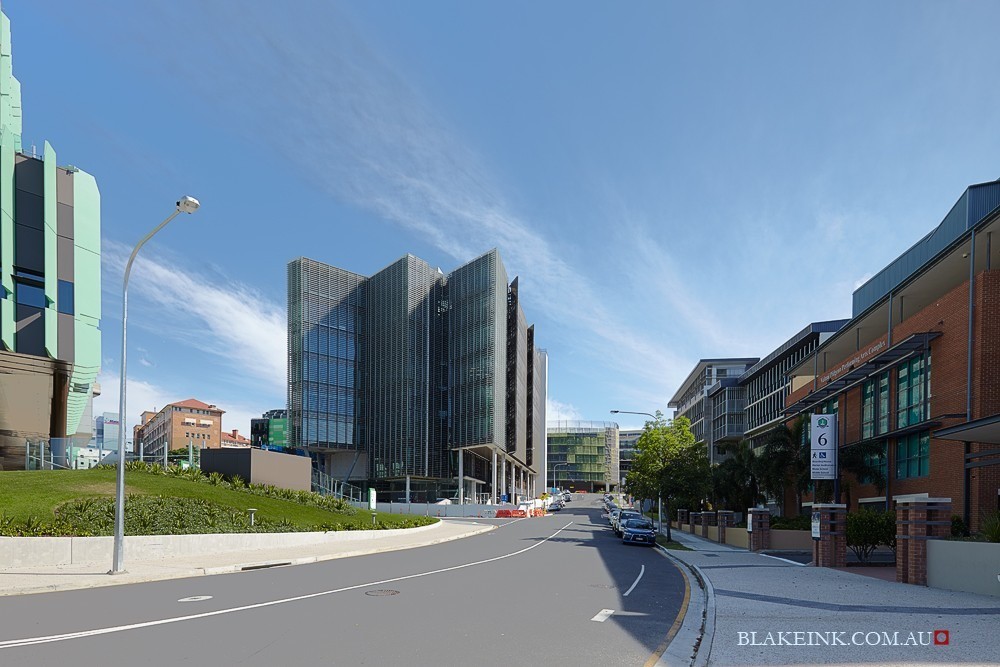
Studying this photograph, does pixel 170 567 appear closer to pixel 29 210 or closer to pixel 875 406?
pixel 29 210

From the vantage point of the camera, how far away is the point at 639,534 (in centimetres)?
3259

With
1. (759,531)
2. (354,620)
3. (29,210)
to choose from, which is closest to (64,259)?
(29,210)

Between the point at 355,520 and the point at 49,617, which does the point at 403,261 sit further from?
the point at 49,617

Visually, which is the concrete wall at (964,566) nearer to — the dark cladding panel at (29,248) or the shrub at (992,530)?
the shrub at (992,530)

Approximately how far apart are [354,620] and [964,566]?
13.1 meters

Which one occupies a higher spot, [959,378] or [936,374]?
[936,374]

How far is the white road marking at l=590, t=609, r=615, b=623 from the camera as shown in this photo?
37.4 ft

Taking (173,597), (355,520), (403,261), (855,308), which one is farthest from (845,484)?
(403,261)

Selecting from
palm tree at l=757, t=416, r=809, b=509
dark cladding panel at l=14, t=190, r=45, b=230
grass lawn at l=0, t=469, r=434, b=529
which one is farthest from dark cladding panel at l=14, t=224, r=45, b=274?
palm tree at l=757, t=416, r=809, b=509

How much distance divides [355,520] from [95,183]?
23176 millimetres

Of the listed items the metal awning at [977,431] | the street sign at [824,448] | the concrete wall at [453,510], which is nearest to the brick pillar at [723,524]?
the street sign at [824,448]

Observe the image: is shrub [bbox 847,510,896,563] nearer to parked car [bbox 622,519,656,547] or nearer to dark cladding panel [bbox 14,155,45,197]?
parked car [bbox 622,519,656,547]

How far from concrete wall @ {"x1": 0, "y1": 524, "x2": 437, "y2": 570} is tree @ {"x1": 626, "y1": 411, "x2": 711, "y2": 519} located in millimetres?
21537

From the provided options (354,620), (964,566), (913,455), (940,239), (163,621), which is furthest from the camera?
(940,239)
